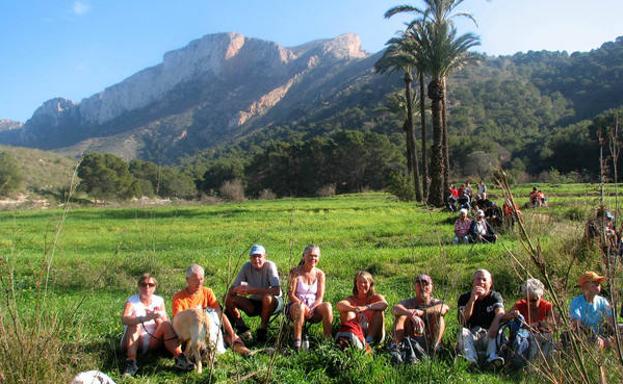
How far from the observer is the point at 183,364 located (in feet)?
16.4

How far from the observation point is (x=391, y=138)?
59.7m

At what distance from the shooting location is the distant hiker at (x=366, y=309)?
5.80 m

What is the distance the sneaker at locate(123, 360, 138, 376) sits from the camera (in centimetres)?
490

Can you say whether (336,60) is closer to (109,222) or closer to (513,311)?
(109,222)

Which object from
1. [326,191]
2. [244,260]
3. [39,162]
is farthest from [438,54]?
[39,162]

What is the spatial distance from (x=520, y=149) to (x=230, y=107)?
145792 mm

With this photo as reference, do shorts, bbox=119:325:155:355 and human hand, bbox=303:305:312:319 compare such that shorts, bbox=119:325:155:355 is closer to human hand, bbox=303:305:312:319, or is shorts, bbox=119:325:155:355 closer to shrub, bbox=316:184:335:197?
human hand, bbox=303:305:312:319

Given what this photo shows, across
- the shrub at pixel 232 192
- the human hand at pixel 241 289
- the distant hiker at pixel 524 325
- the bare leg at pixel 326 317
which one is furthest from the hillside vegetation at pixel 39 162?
the distant hiker at pixel 524 325

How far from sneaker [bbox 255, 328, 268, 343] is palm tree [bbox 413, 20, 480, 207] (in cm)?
1798

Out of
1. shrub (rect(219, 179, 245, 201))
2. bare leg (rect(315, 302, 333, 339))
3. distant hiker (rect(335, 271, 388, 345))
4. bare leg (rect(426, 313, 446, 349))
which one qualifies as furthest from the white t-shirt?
shrub (rect(219, 179, 245, 201))

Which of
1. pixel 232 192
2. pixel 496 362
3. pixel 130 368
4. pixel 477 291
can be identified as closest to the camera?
pixel 130 368

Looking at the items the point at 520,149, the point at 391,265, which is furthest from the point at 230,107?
the point at 391,265

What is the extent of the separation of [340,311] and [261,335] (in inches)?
41.8

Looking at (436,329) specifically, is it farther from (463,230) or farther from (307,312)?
(463,230)
